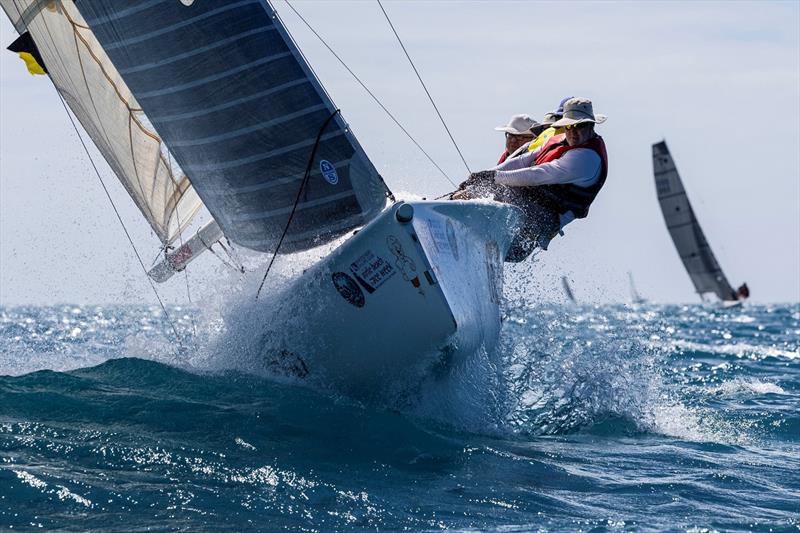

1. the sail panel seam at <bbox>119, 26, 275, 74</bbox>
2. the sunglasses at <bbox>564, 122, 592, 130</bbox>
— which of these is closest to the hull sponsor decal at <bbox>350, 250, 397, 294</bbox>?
the sail panel seam at <bbox>119, 26, 275, 74</bbox>

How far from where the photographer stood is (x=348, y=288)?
5812mm

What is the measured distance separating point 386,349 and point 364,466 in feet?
2.67

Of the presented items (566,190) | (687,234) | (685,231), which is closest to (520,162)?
(566,190)

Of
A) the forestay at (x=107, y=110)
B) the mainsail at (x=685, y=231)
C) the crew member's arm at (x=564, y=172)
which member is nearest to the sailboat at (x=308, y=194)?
the crew member's arm at (x=564, y=172)

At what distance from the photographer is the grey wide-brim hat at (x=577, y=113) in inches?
263

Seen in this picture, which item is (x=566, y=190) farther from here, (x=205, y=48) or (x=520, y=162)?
(x=205, y=48)

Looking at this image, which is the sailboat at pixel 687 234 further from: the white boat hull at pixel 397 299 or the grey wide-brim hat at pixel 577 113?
the white boat hull at pixel 397 299

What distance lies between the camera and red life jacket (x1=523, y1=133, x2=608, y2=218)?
6840 mm

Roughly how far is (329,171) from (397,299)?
0.90 m

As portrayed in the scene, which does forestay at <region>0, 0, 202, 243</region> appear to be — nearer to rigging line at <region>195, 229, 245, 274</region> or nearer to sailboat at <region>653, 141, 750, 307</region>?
rigging line at <region>195, 229, 245, 274</region>

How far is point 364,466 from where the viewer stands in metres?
5.20

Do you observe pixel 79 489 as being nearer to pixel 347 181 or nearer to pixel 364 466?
pixel 364 466

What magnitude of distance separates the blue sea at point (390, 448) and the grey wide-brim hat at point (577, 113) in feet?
4.30

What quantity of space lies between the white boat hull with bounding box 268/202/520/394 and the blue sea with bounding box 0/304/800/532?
7.8 inches
